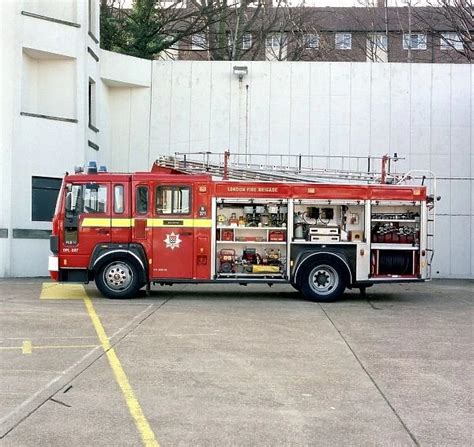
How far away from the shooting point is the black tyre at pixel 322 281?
46.1 ft

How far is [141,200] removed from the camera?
14.0m

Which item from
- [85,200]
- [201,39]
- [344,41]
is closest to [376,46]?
[344,41]

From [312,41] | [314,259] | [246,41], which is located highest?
[312,41]

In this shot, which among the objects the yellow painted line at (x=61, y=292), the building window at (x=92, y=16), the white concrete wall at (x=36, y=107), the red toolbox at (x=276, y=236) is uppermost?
the building window at (x=92, y=16)

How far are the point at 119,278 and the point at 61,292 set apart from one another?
2.16 metres

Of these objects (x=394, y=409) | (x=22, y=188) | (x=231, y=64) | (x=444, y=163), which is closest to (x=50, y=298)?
(x=22, y=188)

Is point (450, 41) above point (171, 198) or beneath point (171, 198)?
above

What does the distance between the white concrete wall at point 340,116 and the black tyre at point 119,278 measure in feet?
29.1

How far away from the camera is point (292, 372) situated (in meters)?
7.58

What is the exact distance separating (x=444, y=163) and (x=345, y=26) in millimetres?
25100

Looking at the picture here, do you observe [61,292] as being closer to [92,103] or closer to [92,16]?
[92,103]

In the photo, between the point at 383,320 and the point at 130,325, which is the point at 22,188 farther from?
the point at 383,320

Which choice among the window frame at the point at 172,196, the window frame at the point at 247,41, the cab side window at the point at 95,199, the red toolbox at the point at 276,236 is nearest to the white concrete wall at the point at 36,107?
the cab side window at the point at 95,199

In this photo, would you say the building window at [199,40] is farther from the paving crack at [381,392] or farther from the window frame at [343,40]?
the paving crack at [381,392]
